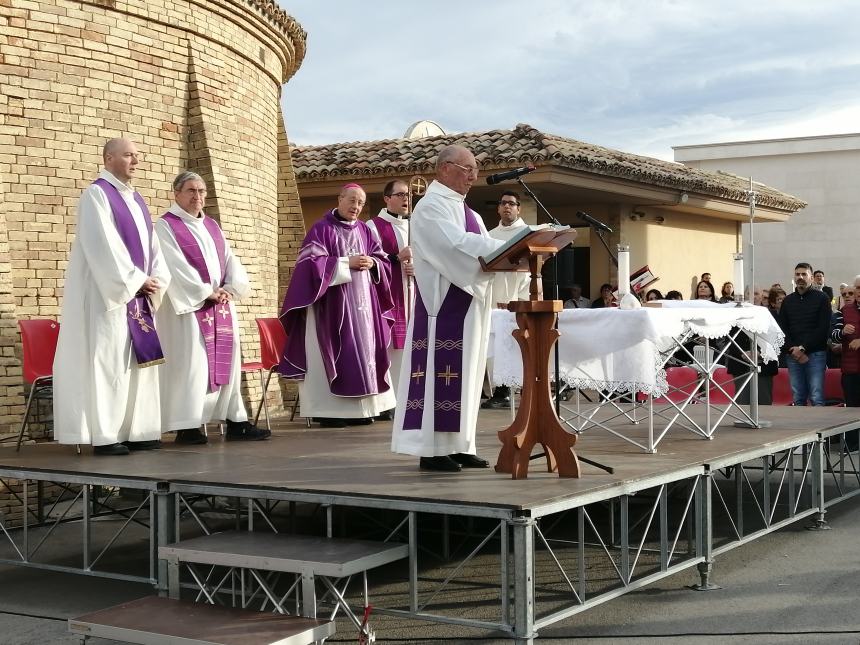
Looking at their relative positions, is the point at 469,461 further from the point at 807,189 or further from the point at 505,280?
the point at 807,189

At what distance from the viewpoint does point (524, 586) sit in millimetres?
4715

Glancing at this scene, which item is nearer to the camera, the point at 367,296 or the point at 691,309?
the point at 691,309

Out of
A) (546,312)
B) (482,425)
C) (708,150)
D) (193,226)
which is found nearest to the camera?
(546,312)

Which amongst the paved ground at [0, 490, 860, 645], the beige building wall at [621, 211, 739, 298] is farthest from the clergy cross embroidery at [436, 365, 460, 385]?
the beige building wall at [621, 211, 739, 298]

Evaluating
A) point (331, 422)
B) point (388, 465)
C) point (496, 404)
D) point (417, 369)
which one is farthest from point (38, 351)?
point (496, 404)

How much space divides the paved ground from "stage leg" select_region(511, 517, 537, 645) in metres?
0.63

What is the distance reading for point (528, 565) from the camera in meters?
4.72

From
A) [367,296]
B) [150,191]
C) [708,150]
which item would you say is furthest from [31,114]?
[708,150]

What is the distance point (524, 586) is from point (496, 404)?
19.0 feet

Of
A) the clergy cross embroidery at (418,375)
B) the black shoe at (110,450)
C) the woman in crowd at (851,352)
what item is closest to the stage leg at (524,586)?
the clergy cross embroidery at (418,375)

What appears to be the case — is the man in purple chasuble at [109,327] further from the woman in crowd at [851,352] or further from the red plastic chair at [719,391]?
the woman in crowd at [851,352]

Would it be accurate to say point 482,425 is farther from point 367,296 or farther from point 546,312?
point 546,312

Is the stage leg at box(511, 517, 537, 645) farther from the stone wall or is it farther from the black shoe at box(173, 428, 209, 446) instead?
the stone wall

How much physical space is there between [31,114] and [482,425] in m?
4.21
